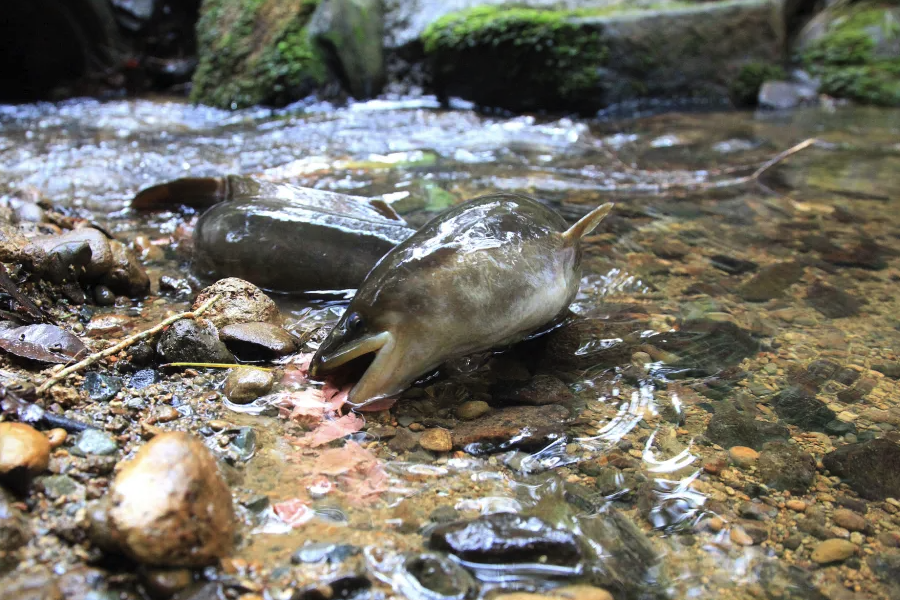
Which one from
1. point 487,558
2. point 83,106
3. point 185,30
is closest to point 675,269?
point 487,558

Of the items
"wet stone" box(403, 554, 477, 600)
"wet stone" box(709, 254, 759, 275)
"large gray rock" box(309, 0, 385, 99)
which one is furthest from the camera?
"large gray rock" box(309, 0, 385, 99)

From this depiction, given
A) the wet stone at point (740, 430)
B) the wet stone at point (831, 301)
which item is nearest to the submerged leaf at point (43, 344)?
the wet stone at point (740, 430)

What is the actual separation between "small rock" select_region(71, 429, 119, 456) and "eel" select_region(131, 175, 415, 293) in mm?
1682

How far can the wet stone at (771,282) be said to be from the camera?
3666 mm

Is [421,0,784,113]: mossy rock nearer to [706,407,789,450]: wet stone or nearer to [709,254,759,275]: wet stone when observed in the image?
[709,254,759,275]: wet stone

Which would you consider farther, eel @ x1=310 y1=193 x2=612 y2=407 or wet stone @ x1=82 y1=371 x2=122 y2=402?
eel @ x1=310 y1=193 x2=612 y2=407

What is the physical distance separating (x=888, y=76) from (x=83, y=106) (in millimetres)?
14478

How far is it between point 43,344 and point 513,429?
1912 mm

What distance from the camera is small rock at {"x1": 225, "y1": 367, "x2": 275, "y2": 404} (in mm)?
2447

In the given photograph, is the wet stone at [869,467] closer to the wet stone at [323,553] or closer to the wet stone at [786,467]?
Answer: the wet stone at [786,467]

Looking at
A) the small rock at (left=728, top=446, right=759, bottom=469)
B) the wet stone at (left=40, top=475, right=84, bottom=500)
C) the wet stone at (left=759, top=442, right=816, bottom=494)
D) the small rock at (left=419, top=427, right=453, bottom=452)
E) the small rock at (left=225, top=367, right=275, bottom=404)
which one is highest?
the wet stone at (left=40, top=475, right=84, bottom=500)

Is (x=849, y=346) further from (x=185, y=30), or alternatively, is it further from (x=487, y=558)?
(x=185, y=30)

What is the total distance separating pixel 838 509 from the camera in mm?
2033

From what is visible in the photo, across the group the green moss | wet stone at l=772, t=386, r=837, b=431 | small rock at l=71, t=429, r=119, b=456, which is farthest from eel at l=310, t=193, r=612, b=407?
the green moss
